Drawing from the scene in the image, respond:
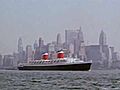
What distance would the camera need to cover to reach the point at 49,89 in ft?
127

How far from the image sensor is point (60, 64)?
167m

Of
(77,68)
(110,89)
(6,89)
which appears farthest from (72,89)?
(77,68)

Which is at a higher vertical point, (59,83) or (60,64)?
(60,64)

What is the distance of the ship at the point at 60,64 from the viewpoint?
159500 millimetres

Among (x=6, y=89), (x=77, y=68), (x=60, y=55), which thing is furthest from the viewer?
(x=60, y=55)

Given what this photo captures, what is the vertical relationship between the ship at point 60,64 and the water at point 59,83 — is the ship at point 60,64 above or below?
above

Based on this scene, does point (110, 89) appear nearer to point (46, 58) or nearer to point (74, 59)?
point (74, 59)

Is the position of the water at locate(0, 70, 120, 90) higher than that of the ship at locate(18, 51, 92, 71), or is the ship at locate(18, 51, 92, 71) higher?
the ship at locate(18, 51, 92, 71)

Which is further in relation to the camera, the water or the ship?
the ship

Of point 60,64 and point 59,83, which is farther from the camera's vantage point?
point 60,64

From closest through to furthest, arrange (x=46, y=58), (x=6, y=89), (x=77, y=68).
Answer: (x=6, y=89)
(x=77, y=68)
(x=46, y=58)

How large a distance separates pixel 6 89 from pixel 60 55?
137720mm

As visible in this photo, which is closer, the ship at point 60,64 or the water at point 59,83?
the water at point 59,83

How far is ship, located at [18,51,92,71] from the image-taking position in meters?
160
